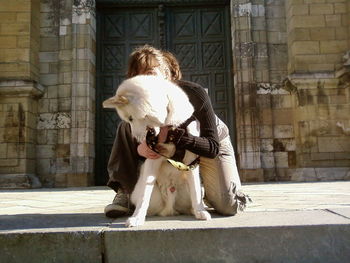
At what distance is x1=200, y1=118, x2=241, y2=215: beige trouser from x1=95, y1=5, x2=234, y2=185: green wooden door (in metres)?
6.51

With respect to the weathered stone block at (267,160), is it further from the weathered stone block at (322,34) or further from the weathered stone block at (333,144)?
the weathered stone block at (322,34)

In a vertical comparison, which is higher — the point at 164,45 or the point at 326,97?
the point at 164,45

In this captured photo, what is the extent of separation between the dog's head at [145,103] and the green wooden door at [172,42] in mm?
7036

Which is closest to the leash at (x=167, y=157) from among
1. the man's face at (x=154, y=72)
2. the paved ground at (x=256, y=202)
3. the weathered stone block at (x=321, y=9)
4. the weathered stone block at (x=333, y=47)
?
the man's face at (x=154, y=72)

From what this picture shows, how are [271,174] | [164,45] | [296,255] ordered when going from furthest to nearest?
[164,45], [271,174], [296,255]

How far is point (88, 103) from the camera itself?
335 inches

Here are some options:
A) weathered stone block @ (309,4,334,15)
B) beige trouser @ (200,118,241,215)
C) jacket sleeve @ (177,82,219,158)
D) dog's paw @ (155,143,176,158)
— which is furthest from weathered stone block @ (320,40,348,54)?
dog's paw @ (155,143,176,158)

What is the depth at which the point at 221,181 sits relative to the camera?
8.38 feet

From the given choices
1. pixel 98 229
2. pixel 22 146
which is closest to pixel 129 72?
pixel 98 229

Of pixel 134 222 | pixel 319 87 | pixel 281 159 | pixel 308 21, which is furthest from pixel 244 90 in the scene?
pixel 134 222

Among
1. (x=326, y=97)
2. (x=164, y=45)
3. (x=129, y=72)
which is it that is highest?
(x=164, y=45)

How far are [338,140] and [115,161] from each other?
6277 millimetres

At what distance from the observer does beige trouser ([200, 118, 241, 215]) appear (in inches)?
99.2

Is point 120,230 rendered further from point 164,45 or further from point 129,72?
point 164,45
